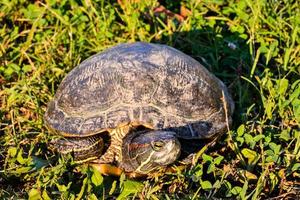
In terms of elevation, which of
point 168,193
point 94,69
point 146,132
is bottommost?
point 168,193

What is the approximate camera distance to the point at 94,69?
4.07 metres

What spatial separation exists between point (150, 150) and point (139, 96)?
16.7 inches

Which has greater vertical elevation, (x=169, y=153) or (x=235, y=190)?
(x=169, y=153)

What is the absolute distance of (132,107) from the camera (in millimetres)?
3826

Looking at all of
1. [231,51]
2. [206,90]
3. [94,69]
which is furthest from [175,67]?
[231,51]

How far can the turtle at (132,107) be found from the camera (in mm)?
3809

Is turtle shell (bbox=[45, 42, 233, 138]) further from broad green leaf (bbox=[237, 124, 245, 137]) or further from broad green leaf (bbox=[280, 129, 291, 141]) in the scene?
broad green leaf (bbox=[280, 129, 291, 141])

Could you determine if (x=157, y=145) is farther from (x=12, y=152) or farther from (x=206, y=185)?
(x=12, y=152)

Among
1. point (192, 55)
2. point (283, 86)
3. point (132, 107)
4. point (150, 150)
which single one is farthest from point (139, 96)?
point (192, 55)

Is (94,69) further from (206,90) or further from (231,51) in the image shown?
(231,51)

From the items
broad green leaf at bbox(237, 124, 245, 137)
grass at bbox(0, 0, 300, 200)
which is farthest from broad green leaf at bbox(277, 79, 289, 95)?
broad green leaf at bbox(237, 124, 245, 137)

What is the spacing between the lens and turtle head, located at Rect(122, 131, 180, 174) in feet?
11.5

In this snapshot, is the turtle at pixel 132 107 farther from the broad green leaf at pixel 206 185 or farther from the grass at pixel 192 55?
the broad green leaf at pixel 206 185

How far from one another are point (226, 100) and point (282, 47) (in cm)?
96
